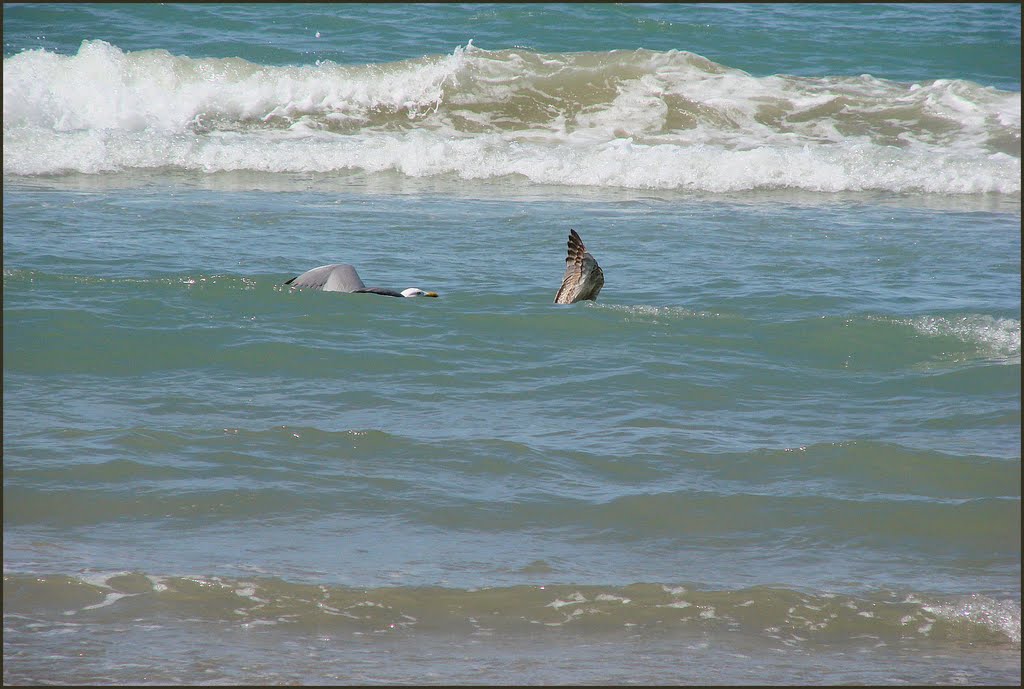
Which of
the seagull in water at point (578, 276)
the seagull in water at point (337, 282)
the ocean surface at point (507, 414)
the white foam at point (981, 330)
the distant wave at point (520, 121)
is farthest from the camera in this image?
the distant wave at point (520, 121)

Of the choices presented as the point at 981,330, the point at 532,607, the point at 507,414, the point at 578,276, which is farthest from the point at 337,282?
the point at 981,330

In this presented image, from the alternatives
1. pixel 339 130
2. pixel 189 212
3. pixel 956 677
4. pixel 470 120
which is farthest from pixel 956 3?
pixel 956 677

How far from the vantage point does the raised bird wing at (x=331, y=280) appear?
688 centimetres

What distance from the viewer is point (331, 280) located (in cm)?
688

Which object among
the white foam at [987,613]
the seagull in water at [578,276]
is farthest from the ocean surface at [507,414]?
the seagull in water at [578,276]

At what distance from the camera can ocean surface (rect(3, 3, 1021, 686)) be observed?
138 inches

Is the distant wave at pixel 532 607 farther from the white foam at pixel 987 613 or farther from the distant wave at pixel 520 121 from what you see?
the distant wave at pixel 520 121

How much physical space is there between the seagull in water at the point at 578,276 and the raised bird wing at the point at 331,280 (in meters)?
1.29

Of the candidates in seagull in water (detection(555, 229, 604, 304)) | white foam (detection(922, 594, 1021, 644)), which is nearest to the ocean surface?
white foam (detection(922, 594, 1021, 644))

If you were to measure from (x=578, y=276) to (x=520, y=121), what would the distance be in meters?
7.96

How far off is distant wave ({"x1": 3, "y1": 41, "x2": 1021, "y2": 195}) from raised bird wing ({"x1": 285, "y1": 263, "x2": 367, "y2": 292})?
489 centimetres

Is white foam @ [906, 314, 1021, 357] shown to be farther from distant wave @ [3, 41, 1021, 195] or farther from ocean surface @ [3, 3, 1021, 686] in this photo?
distant wave @ [3, 41, 1021, 195]

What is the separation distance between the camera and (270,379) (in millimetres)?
5609

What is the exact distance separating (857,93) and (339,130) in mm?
7057
